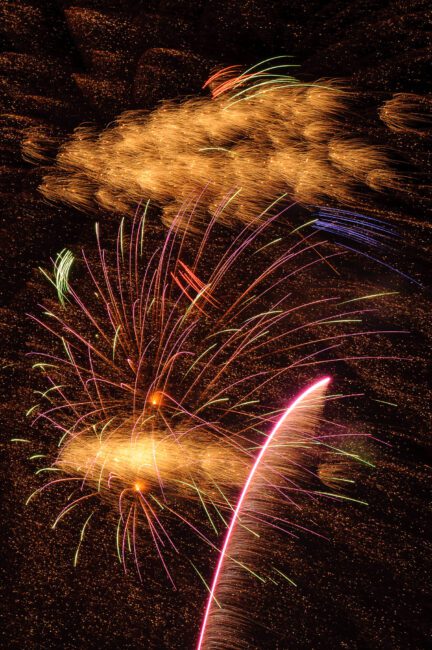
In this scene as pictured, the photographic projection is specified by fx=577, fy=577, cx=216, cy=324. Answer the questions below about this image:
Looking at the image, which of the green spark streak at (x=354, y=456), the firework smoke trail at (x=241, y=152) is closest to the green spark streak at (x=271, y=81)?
the firework smoke trail at (x=241, y=152)

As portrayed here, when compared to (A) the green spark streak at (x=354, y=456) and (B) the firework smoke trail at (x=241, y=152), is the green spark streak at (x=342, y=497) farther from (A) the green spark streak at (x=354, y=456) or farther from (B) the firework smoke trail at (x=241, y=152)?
(B) the firework smoke trail at (x=241, y=152)

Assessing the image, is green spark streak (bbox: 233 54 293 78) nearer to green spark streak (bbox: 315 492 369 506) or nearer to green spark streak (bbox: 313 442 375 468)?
green spark streak (bbox: 313 442 375 468)

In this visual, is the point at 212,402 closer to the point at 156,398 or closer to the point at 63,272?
the point at 156,398

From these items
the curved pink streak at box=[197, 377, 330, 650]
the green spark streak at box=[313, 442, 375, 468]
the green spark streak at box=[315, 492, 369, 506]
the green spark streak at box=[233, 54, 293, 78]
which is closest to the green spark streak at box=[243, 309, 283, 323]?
the curved pink streak at box=[197, 377, 330, 650]

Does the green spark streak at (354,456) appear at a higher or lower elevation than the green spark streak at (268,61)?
lower

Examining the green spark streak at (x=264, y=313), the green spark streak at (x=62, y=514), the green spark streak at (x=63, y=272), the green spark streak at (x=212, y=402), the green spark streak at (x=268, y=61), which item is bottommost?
the green spark streak at (x=62, y=514)

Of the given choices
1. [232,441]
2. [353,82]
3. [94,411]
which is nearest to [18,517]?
[94,411]

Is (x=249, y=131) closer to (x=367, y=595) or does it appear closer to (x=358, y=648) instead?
(x=367, y=595)

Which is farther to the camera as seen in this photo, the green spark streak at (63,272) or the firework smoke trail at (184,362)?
the green spark streak at (63,272)
